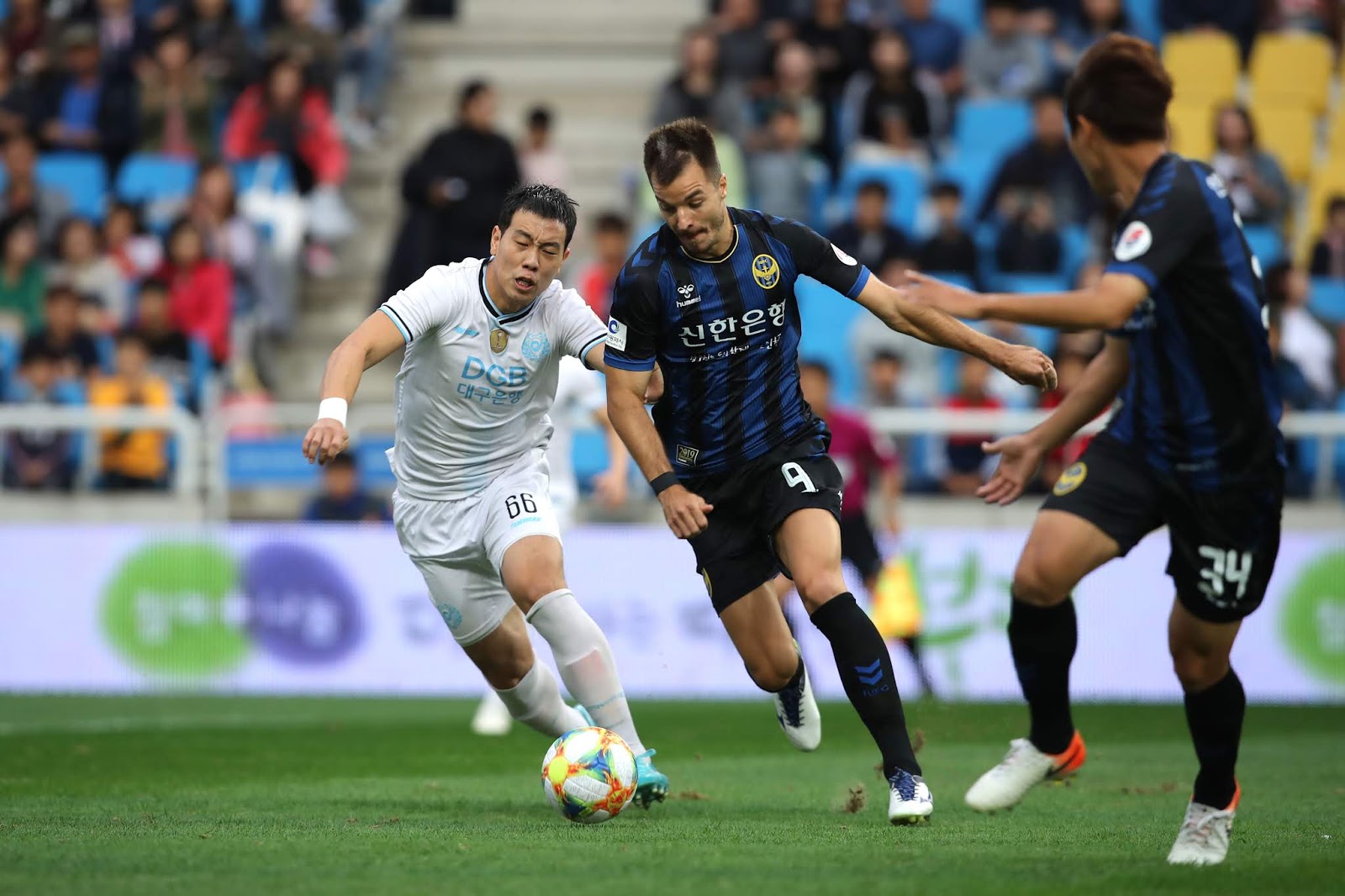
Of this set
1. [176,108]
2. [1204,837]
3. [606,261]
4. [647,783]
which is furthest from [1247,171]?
[1204,837]

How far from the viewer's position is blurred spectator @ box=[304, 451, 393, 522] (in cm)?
1369

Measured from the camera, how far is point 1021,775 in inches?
259

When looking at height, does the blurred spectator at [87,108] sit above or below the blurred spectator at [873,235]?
above

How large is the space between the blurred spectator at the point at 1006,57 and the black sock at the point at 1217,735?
1245cm

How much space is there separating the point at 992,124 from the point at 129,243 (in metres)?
8.20

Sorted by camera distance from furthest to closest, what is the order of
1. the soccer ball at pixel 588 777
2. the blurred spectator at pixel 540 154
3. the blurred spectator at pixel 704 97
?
1. the blurred spectator at pixel 704 97
2. the blurred spectator at pixel 540 154
3. the soccer ball at pixel 588 777

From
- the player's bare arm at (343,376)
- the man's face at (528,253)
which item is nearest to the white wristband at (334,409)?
the player's bare arm at (343,376)

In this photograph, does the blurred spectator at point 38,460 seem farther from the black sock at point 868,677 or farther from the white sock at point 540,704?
the black sock at point 868,677

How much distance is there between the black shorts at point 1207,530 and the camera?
5.69 meters

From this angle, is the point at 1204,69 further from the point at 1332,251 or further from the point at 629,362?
the point at 629,362

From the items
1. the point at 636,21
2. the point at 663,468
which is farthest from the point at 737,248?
the point at 636,21

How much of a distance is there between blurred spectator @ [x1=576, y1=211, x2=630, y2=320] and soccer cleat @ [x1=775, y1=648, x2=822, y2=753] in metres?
6.47

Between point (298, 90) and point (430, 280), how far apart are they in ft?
35.9

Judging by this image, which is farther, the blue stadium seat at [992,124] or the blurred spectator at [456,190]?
the blue stadium seat at [992,124]
